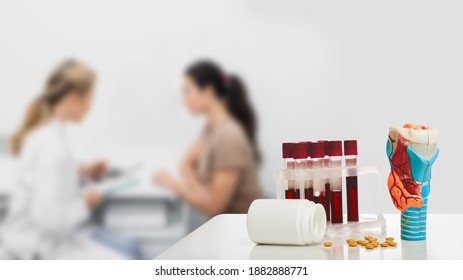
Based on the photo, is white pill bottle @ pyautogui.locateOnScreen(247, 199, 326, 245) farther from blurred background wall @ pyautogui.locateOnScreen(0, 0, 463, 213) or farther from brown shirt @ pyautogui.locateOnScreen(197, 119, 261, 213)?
brown shirt @ pyautogui.locateOnScreen(197, 119, 261, 213)

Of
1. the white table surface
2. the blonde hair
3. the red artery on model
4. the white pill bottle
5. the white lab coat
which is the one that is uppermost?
the blonde hair

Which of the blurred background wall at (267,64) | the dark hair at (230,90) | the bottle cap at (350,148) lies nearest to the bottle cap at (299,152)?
the bottle cap at (350,148)

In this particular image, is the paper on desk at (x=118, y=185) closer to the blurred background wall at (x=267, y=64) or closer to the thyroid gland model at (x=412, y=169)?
the blurred background wall at (x=267, y=64)

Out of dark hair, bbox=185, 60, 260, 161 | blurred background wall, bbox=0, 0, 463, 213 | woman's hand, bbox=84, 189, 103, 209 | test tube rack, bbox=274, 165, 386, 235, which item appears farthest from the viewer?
woman's hand, bbox=84, 189, 103, 209

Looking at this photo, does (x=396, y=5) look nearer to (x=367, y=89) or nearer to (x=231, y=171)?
(x=367, y=89)

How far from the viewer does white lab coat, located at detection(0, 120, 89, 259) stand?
331 centimetres

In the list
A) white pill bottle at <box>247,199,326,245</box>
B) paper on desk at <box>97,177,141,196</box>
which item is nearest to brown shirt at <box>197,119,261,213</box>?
paper on desk at <box>97,177,141,196</box>

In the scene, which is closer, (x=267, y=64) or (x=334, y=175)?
(x=334, y=175)

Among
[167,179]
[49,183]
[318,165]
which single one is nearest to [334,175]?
[318,165]

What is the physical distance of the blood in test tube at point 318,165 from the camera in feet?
4.33

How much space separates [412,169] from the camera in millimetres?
1212

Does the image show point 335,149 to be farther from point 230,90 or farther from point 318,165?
point 230,90

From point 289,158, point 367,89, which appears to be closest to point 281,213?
point 289,158

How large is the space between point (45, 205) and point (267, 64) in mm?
1433
